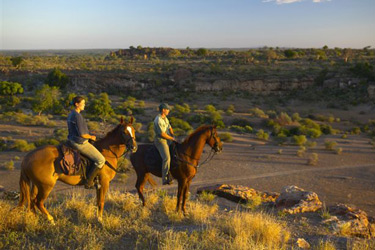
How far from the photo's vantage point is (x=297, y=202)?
9.95 meters

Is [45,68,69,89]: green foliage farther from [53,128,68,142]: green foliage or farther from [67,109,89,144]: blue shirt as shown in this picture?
[67,109,89,144]: blue shirt

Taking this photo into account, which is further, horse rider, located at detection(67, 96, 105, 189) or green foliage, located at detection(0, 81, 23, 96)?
green foliage, located at detection(0, 81, 23, 96)

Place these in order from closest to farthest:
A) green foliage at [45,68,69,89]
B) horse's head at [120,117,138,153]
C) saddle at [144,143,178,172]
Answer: horse's head at [120,117,138,153] < saddle at [144,143,178,172] < green foliage at [45,68,69,89]

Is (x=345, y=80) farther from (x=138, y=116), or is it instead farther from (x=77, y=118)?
(x=77, y=118)

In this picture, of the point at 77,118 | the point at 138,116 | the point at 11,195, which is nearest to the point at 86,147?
the point at 77,118

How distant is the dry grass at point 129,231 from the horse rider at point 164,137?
105 cm

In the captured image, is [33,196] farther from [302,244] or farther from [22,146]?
[22,146]

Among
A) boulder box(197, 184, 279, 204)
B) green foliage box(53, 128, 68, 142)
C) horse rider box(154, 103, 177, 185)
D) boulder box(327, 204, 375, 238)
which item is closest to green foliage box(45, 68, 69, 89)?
green foliage box(53, 128, 68, 142)

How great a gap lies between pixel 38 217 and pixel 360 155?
Answer: 60.8ft

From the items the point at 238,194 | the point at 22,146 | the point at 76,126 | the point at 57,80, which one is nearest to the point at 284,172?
the point at 238,194

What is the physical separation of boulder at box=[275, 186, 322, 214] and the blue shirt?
609cm

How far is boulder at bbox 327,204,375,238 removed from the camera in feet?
26.9

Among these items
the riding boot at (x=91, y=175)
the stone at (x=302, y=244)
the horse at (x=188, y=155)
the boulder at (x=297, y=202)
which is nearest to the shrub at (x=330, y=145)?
the boulder at (x=297, y=202)

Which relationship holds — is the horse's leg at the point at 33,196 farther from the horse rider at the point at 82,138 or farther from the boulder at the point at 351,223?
the boulder at the point at 351,223
